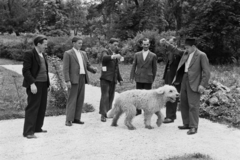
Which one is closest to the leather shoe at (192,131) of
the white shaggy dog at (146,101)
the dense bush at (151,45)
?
the white shaggy dog at (146,101)

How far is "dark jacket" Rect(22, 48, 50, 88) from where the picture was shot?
6.15 metres

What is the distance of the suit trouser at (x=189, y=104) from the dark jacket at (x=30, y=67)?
3.45 m

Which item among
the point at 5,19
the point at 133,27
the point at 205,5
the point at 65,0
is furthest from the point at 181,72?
the point at 5,19

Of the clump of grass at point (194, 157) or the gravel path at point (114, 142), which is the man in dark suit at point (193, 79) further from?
the clump of grass at point (194, 157)

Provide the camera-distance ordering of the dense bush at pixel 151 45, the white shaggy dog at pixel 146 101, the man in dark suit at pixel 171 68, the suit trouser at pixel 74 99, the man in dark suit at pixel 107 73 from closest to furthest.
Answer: the white shaggy dog at pixel 146 101, the suit trouser at pixel 74 99, the man in dark suit at pixel 171 68, the man in dark suit at pixel 107 73, the dense bush at pixel 151 45

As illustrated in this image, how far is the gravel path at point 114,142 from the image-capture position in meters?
5.45

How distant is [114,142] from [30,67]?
2379 millimetres

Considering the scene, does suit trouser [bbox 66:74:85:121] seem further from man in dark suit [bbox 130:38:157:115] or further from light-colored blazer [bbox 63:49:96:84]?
man in dark suit [bbox 130:38:157:115]

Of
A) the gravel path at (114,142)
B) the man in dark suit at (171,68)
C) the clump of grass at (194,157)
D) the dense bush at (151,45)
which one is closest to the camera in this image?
the clump of grass at (194,157)

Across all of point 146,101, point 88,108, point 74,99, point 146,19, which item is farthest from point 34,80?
point 146,19

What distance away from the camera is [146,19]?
32.2 m

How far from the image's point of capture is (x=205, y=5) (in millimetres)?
19484

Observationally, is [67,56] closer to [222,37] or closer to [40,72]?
[40,72]

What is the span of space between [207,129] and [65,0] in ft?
162
